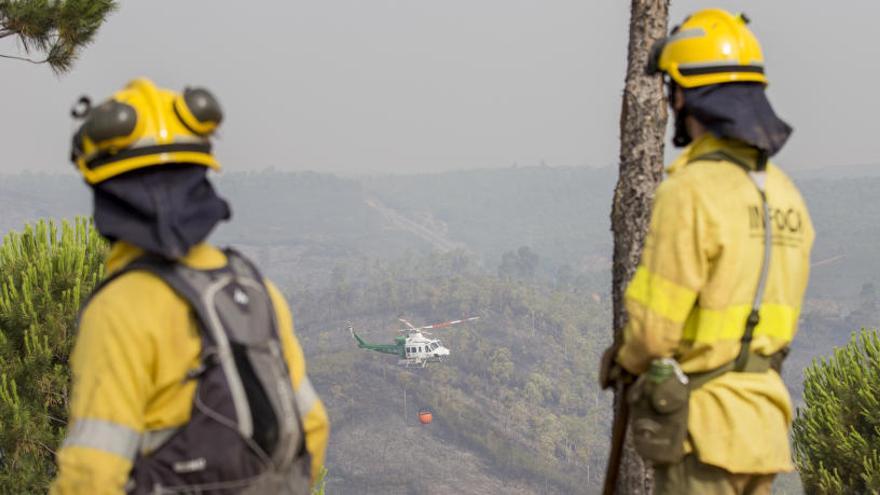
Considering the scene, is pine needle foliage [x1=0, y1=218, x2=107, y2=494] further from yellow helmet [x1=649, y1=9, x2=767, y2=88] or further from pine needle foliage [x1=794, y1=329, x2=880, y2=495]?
pine needle foliage [x1=794, y1=329, x2=880, y2=495]

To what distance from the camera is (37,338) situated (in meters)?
12.0

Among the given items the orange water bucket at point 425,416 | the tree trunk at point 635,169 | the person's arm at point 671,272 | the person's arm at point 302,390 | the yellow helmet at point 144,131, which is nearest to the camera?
the yellow helmet at point 144,131

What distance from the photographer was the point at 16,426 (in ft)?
39.7

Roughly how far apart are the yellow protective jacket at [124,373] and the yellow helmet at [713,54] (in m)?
2.03

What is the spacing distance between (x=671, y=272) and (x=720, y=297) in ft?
0.66

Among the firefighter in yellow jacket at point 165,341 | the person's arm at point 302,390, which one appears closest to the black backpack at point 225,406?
the firefighter in yellow jacket at point 165,341

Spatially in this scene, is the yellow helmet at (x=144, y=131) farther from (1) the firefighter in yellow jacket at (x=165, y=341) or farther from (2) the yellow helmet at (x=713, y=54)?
(2) the yellow helmet at (x=713, y=54)

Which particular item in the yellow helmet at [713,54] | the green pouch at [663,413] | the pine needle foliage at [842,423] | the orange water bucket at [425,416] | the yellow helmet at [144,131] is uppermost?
the yellow helmet at [713,54]

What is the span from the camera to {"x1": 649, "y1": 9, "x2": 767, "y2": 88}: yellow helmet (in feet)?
12.0

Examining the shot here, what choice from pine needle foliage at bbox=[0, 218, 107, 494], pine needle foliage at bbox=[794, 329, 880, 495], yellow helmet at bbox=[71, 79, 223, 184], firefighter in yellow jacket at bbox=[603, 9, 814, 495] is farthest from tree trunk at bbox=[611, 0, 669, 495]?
pine needle foliage at bbox=[794, 329, 880, 495]

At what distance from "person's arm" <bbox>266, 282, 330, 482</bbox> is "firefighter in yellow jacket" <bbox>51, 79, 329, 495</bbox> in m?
0.14

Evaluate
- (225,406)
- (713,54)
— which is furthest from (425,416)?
(225,406)

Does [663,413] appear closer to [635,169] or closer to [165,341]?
[165,341]

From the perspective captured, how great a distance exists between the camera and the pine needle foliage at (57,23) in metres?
11.3
